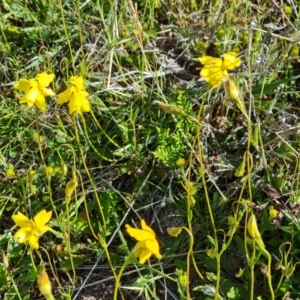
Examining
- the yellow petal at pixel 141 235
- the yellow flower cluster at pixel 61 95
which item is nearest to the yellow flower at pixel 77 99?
the yellow flower cluster at pixel 61 95

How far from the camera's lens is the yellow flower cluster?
147 centimetres

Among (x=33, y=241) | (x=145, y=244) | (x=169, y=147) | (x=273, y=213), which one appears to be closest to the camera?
(x=145, y=244)

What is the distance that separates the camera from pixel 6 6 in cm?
225

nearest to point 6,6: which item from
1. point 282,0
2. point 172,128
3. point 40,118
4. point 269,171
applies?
point 40,118

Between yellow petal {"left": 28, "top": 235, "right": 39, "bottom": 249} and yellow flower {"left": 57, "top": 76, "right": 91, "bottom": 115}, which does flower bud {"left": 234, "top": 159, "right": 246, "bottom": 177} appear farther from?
yellow petal {"left": 28, "top": 235, "right": 39, "bottom": 249}

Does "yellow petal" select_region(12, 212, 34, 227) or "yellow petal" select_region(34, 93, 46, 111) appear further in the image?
"yellow petal" select_region(34, 93, 46, 111)

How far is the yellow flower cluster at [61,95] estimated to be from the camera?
1472 mm

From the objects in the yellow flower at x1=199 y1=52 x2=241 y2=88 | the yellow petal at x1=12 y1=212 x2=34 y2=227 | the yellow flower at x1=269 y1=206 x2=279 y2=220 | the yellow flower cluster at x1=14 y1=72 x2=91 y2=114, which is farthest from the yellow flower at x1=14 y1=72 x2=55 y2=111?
the yellow flower at x1=269 y1=206 x2=279 y2=220

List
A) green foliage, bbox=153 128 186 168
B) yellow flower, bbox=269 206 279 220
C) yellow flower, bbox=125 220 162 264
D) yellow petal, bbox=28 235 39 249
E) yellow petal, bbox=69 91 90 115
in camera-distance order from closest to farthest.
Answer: yellow flower, bbox=125 220 162 264 < yellow petal, bbox=28 235 39 249 < yellow petal, bbox=69 91 90 115 < yellow flower, bbox=269 206 279 220 < green foliage, bbox=153 128 186 168

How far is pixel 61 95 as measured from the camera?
1.52 metres

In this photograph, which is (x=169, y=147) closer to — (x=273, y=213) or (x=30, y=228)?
(x=273, y=213)

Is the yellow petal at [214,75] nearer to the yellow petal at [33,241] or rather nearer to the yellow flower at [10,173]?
the yellow petal at [33,241]

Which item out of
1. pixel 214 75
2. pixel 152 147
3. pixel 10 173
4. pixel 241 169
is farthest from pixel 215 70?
pixel 10 173

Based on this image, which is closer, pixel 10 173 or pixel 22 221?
pixel 22 221
